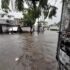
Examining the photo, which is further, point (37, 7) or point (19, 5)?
point (37, 7)

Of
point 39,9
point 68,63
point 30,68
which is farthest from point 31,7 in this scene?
point 30,68

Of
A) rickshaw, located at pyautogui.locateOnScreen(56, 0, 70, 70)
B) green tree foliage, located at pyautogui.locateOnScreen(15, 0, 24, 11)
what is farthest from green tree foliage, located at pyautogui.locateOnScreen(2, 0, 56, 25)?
rickshaw, located at pyautogui.locateOnScreen(56, 0, 70, 70)

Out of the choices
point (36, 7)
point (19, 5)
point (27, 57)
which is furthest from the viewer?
point (27, 57)

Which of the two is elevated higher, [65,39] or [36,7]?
[36,7]

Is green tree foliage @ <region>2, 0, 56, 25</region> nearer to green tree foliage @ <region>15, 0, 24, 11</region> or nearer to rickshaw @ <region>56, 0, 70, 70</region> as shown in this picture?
green tree foliage @ <region>15, 0, 24, 11</region>

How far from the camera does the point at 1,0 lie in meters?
4.92

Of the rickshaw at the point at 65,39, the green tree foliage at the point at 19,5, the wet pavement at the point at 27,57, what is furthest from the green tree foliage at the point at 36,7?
the wet pavement at the point at 27,57

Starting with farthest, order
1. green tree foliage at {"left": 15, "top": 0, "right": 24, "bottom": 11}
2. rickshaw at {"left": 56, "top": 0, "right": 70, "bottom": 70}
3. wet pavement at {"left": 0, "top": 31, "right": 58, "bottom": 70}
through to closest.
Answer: wet pavement at {"left": 0, "top": 31, "right": 58, "bottom": 70} < green tree foliage at {"left": 15, "top": 0, "right": 24, "bottom": 11} < rickshaw at {"left": 56, "top": 0, "right": 70, "bottom": 70}

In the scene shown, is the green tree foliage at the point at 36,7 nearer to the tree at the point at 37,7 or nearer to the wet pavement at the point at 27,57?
the tree at the point at 37,7

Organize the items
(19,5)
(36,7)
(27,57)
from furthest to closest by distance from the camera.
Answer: (27,57)
(36,7)
(19,5)

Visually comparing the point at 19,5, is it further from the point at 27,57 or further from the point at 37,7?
the point at 27,57

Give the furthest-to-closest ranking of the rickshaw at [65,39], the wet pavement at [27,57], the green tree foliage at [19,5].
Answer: the wet pavement at [27,57] → the green tree foliage at [19,5] → the rickshaw at [65,39]

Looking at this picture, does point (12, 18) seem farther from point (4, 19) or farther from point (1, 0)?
point (1, 0)

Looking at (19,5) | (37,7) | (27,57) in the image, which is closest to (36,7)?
(37,7)
